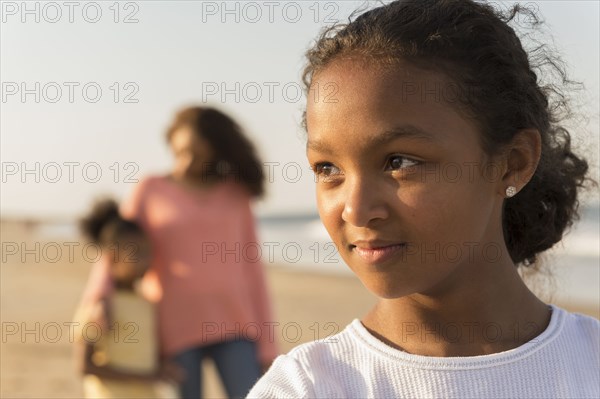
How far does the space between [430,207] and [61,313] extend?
1155cm

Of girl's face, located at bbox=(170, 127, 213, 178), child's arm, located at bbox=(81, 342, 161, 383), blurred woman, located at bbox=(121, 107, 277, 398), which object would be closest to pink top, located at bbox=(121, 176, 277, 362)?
blurred woman, located at bbox=(121, 107, 277, 398)

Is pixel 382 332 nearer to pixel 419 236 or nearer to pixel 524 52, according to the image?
pixel 419 236

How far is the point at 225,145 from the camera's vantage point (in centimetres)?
529

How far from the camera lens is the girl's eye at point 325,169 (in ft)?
7.37

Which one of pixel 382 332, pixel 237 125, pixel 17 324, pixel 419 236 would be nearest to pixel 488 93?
pixel 419 236

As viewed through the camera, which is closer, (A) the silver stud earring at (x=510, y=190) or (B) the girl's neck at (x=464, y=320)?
(B) the girl's neck at (x=464, y=320)

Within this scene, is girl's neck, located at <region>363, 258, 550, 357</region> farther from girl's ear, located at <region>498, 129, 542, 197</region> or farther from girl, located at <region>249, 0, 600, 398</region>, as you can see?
girl's ear, located at <region>498, 129, 542, 197</region>

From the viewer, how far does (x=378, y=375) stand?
224cm

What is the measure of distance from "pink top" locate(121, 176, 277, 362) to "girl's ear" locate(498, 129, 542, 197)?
242cm

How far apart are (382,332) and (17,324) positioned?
33.9ft

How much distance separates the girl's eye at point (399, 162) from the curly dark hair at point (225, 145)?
2871mm

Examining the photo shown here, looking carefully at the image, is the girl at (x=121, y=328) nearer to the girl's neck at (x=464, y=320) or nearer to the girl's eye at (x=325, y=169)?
the girl's neck at (x=464, y=320)

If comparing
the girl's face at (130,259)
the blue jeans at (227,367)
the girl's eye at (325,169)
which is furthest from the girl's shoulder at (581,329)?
the girl's face at (130,259)

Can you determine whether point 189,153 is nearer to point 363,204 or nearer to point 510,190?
point 510,190
